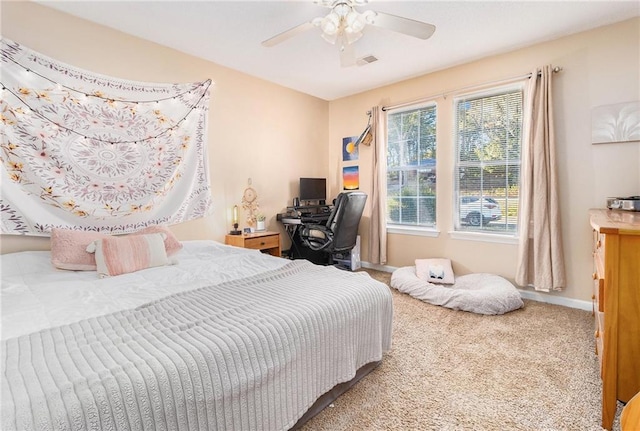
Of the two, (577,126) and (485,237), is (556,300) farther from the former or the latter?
(577,126)

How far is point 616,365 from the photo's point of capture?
1.44 meters

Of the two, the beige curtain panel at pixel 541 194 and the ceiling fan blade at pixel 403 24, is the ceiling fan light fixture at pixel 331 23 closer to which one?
the ceiling fan blade at pixel 403 24

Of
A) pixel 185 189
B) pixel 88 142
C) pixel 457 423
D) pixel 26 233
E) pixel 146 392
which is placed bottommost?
pixel 457 423

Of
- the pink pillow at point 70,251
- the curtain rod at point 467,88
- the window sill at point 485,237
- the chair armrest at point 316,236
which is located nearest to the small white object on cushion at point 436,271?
the window sill at point 485,237

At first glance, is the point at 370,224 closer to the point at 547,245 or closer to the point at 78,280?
the point at 547,245

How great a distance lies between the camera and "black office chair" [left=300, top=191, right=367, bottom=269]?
3.41 metres

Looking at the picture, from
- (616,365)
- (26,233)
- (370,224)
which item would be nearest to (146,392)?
(616,365)

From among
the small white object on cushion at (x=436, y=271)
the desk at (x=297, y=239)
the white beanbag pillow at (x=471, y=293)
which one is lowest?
the white beanbag pillow at (x=471, y=293)

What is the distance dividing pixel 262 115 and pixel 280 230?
151 centimetres

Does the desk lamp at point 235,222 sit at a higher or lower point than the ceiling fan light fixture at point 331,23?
lower

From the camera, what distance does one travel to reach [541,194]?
294 centimetres

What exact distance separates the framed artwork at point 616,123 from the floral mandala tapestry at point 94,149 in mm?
3681

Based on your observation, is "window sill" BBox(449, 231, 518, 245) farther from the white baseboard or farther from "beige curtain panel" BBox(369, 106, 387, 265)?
"beige curtain panel" BBox(369, 106, 387, 265)

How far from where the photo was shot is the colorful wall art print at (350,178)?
4552 millimetres
